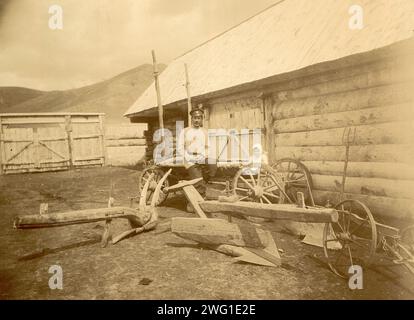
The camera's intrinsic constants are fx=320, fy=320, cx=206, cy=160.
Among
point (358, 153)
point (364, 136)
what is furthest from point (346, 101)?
point (358, 153)

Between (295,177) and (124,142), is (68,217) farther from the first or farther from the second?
(124,142)

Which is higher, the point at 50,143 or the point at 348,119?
the point at 348,119

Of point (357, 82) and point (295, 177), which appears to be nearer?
point (357, 82)

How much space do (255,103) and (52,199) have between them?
5.96 metres

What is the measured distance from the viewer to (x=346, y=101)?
237 inches

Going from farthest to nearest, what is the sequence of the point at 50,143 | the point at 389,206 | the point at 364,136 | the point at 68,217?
the point at 50,143 < the point at 364,136 < the point at 389,206 < the point at 68,217

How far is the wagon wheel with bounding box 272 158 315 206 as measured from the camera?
263 inches

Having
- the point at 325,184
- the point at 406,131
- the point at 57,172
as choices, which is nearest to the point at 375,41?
the point at 406,131

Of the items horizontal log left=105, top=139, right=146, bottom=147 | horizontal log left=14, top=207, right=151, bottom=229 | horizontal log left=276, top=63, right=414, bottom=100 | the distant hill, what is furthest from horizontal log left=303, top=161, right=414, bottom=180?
the distant hill

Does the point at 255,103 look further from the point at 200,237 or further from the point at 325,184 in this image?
the point at 200,237

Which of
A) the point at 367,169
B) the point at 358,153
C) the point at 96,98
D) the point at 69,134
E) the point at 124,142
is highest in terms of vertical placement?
the point at 96,98

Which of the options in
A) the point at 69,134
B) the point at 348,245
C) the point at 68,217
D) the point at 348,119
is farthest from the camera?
the point at 69,134

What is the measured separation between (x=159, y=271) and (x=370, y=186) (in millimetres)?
3933

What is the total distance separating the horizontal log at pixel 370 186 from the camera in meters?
5.10
